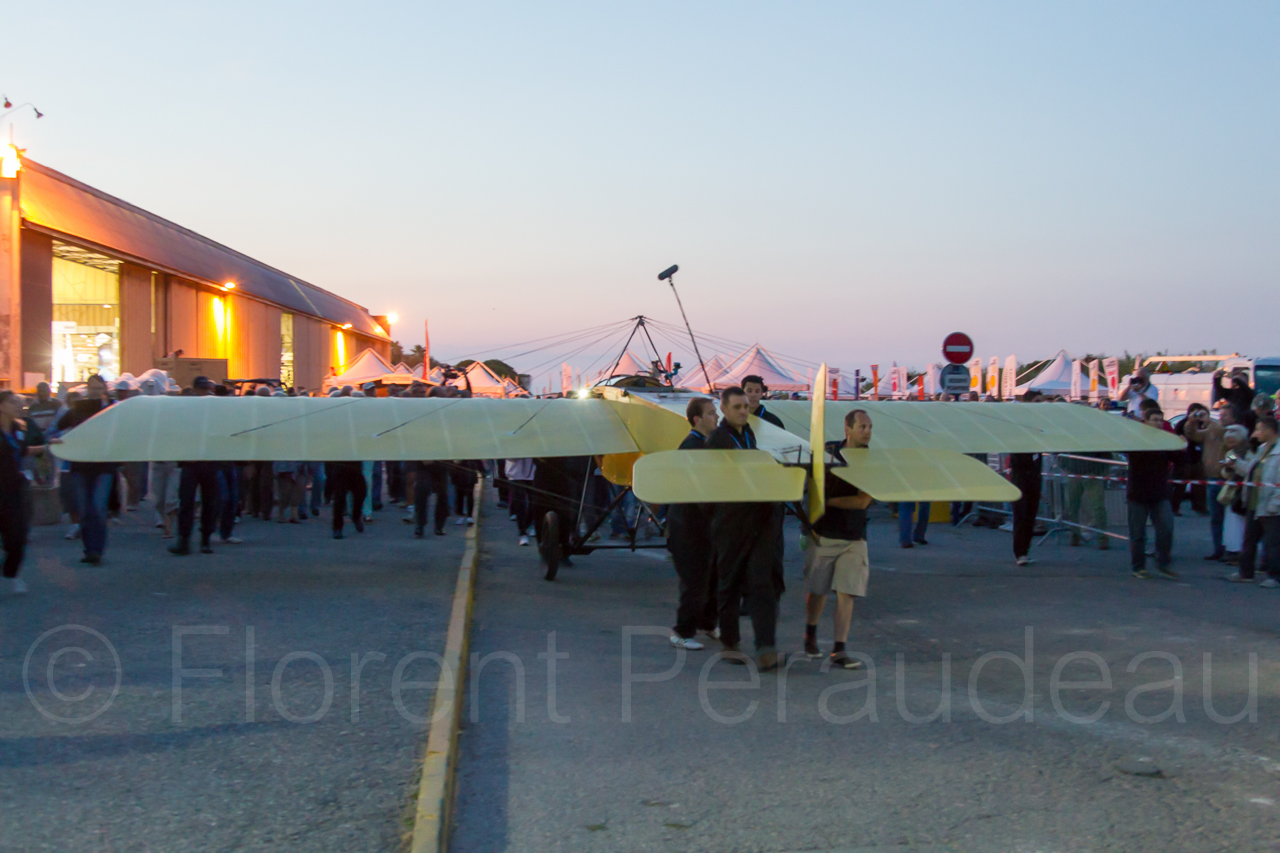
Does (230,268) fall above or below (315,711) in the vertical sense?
above

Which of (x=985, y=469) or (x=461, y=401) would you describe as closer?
(x=985, y=469)

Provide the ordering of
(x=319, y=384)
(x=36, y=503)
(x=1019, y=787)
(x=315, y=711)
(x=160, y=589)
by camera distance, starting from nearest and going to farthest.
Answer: (x=1019, y=787)
(x=315, y=711)
(x=160, y=589)
(x=36, y=503)
(x=319, y=384)

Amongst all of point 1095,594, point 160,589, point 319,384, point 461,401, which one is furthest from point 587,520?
point 319,384

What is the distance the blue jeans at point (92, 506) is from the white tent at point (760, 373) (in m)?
20.9

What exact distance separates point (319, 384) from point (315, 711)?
1895 inches

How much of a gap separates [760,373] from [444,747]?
2693cm

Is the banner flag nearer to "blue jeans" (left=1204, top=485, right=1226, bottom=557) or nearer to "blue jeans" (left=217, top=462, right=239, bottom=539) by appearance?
"blue jeans" (left=1204, top=485, right=1226, bottom=557)

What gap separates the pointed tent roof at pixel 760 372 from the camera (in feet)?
99.3

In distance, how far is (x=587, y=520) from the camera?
1125 cm

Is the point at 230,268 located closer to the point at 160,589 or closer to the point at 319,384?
the point at 319,384

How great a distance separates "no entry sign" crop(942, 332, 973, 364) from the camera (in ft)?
48.2

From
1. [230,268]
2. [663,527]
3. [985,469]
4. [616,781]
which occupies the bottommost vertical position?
[616,781]

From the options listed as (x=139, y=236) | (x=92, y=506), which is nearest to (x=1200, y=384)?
(x=92, y=506)

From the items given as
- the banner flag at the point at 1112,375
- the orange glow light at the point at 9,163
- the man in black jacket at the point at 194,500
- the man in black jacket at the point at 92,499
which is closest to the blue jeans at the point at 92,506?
the man in black jacket at the point at 92,499
